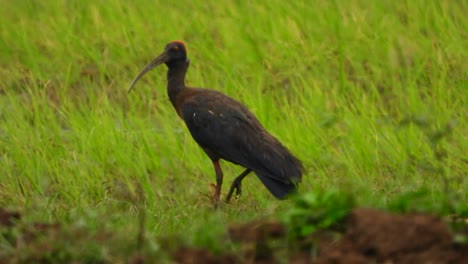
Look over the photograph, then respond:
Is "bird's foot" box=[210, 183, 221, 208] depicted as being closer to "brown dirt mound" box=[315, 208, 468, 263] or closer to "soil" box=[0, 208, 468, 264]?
"soil" box=[0, 208, 468, 264]

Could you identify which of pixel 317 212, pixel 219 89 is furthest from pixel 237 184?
pixel 317 212

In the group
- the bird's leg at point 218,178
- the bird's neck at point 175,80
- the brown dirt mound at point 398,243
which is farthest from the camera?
the bird's neck at point 175,80

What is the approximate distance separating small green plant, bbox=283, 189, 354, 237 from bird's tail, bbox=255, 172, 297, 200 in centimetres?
224

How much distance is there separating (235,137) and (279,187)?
63 cm

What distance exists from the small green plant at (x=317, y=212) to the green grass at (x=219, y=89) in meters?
0.85

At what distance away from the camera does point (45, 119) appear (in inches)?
360

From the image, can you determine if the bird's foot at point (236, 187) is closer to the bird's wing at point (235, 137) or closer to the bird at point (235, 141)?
the bird at point (235, 141)

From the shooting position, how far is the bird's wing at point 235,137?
290 inches

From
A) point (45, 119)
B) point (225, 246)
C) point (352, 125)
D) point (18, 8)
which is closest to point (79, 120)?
point (45, 119)

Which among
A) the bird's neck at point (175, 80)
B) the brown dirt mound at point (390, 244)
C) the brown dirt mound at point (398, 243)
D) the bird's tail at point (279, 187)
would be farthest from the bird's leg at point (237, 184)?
the brown dirt mound at point (398, 243)

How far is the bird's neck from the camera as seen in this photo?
823 centimetres

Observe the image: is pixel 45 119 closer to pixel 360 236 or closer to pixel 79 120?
pixel 79 120

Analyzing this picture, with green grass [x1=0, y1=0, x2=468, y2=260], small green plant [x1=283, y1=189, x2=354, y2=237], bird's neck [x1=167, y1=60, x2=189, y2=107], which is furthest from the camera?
bird's neck [x1=167, y1=60, x2=189, y2=107]

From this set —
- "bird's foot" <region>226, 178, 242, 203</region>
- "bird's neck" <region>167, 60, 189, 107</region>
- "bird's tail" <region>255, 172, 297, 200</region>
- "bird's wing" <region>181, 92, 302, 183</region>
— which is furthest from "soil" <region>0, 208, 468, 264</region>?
"bird's neck" <region>167, 60, 189, 107</region>
